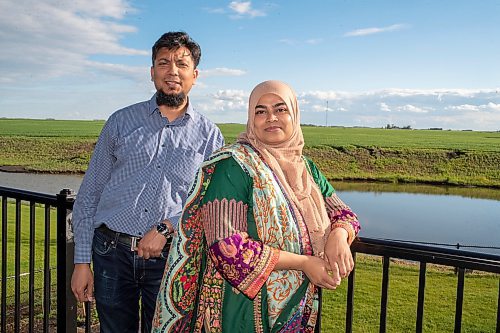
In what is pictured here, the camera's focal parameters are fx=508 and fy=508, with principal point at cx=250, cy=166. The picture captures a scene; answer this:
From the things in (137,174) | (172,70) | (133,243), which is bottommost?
(133,243)

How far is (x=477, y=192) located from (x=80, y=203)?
45314 millimetres

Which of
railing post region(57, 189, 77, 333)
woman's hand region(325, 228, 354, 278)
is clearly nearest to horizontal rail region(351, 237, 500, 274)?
woman's hand region(325, 228, 354, 278)

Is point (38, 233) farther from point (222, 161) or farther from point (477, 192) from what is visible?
point (477, 192)

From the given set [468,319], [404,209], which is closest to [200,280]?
[468,319]

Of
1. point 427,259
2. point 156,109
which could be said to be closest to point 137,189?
point 156,109

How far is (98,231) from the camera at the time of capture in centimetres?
238

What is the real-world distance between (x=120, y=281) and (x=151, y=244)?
10.9 inches

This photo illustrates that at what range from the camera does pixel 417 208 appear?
3253cm

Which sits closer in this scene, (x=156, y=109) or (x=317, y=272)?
(x=317, y=272)

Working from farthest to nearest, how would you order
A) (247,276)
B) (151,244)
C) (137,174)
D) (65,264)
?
(65,264)
(137,174)
(151,244)
(247,276)

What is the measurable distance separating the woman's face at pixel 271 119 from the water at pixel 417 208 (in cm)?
1668

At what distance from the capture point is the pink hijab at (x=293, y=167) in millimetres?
1846

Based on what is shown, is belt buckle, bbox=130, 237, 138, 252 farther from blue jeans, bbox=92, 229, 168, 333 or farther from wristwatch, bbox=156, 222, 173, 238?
wristwatch, bbox=156, 222, 173, 238

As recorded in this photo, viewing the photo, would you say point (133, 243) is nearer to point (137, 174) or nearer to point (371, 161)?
point (137, 174)
